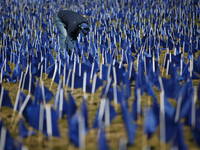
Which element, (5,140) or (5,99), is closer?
(5,140)

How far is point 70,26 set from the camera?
6.97 metres

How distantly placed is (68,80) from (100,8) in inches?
386

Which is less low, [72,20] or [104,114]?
[72,20]

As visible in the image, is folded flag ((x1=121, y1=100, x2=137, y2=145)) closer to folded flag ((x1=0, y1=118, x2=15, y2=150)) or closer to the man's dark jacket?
folded flag ((x1=0, y1=118, x2=15, y2=150))

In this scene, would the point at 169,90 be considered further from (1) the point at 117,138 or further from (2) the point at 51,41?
(2) the point at 51,41

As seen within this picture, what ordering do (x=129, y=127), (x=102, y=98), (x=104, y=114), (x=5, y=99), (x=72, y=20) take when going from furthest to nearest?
(x=72, y=20) → (x=5, y=99) → (x=102, y=98) → (x=104, y=114) → (x=129, y=127)

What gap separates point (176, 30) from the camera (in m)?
9.52

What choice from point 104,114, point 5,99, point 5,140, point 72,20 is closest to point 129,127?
point 104,114

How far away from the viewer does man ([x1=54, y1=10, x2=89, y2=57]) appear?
271 inches

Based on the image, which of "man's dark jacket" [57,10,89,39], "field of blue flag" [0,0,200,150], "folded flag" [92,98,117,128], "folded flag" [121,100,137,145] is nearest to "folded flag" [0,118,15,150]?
"field of blue flag" [0,0,200,150]

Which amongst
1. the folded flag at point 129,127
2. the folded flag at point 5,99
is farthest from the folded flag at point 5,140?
the folded flag at point 5,99

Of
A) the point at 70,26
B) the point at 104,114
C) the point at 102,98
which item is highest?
the point at 70,26

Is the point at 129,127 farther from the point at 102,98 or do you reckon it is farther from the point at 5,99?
the point at 5,99

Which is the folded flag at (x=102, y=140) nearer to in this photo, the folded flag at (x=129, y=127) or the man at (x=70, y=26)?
the folded flag at (x=129, y=127)
